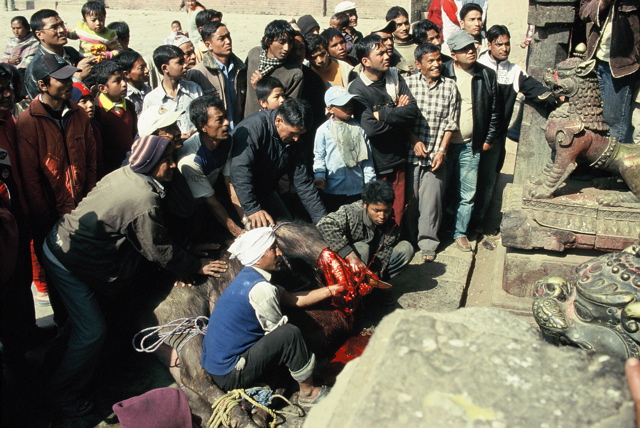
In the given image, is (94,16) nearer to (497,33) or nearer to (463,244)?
(497,33)

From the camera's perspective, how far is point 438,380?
1.72m

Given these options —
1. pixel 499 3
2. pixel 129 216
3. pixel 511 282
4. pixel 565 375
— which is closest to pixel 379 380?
pixel 565 375

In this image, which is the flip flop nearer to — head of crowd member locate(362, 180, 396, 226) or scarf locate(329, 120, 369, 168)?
head of crowd member locate(362, 180, 396, 226)

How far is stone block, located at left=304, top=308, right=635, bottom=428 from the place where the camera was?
1.60 metres

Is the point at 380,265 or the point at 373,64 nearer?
the point at 380,265

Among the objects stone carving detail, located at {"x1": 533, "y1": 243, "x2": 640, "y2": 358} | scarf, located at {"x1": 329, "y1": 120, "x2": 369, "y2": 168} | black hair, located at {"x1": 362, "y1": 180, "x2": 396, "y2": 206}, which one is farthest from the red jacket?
stone carving detail, located at {"x1": 533, "y1": 243, "x2": 640, "y2": 358}

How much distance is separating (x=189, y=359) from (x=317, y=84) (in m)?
3.09

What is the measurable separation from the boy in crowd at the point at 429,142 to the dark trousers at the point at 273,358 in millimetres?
2373

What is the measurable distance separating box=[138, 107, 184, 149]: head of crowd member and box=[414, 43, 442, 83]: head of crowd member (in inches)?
99.1

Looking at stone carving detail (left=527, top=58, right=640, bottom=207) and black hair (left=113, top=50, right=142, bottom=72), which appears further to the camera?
black hair (left=113, top=50, right=142, bottom=72)

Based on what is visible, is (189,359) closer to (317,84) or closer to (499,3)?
(317,84)

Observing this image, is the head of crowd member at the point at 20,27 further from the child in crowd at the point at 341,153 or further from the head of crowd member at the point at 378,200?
the head of crowd member at the point at 378,200

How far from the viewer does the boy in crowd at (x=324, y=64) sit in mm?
5812

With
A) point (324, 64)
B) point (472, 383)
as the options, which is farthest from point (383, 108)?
point (472, 383)
